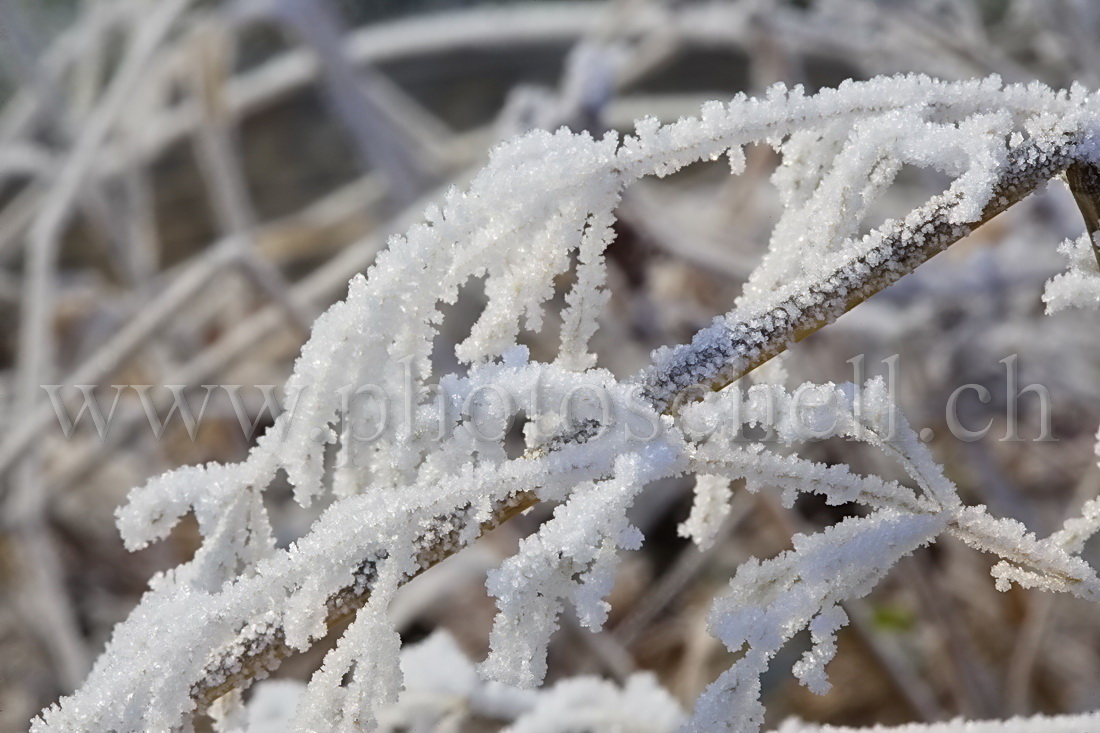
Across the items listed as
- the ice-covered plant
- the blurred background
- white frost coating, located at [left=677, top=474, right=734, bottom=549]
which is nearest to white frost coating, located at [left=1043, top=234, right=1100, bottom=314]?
the ice-covered plant

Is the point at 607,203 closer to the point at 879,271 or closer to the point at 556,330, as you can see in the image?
the point at 879,271

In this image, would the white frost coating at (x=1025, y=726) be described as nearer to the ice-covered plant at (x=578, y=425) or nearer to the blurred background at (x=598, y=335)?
the ice-covered plant at (x=578, y=425)

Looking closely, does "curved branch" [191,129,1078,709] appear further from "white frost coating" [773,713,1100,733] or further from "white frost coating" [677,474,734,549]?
"white frost coating" [773,713,1100,733]

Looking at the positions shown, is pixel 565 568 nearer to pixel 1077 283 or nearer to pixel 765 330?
pixel 765 330

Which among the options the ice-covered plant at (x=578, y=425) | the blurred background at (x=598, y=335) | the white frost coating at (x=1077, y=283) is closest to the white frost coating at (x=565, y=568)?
the ice-covered plant at (x=578, y=425)

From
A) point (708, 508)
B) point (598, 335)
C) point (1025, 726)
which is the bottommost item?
point (1025, 726)

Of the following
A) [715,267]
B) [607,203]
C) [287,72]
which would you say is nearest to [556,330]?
[715,267]

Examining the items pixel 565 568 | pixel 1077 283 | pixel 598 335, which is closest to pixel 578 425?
pixel 565 568
